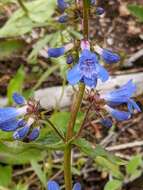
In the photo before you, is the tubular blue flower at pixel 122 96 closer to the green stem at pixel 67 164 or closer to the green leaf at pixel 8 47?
the green stem at pixel 67 164

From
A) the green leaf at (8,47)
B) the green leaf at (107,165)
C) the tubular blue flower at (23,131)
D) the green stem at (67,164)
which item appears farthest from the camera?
the green leaf at (8,47)

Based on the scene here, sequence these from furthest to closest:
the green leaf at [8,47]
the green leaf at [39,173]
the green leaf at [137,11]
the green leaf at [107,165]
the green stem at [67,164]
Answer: the green leaf at [8,47] < the green leaf at [137,11] < the green leaf at [39,173] < the green leaf at [107,165] < the green stem at [67,164]

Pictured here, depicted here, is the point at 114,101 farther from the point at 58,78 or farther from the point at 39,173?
the point at 58,78

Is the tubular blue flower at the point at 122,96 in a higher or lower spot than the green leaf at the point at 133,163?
higher

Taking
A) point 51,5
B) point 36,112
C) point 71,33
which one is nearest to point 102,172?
point 71,33

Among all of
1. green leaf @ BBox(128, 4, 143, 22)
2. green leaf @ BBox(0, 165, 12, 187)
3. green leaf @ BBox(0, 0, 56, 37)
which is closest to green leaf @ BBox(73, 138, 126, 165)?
green leaf @ BBox(0, 165, 12, 187)

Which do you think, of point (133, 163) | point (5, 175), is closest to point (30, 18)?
point (5, 175)

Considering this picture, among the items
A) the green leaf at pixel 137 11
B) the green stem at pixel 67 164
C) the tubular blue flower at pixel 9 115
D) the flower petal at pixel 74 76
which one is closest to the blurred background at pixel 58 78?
the green leaf at pixel 137 11
